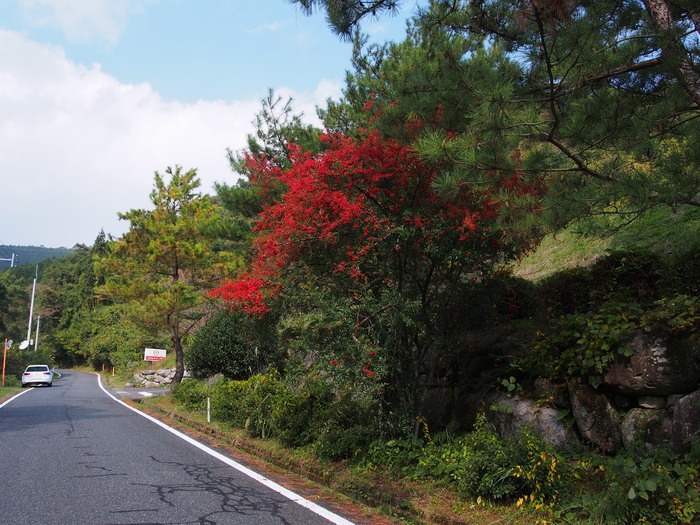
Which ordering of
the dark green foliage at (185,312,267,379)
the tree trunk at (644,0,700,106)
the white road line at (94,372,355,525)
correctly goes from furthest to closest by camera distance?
the dark green foliage at (185,312,267,379) → the white road line at (94,372,355,525) → the tree trunk at (644,0,700,106)

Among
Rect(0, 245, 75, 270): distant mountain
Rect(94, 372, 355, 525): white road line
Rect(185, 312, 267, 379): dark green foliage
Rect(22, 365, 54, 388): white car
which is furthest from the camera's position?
Rect(0, 245, 75, 270): distant mountain

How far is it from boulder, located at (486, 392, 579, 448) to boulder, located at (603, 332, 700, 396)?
0.72 metres

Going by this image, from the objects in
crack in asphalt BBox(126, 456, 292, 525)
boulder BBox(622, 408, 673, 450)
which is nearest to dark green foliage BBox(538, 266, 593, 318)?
boulder BBox(622, 408, 673, 450)

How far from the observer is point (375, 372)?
6.31 meters

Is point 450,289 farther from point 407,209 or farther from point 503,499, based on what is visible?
point 503,499

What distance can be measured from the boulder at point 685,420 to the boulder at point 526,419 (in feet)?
3.43

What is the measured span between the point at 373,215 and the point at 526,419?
2.99 metres

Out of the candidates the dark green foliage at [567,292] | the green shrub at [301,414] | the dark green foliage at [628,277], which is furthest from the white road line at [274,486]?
the dark green foliage at [628,277]

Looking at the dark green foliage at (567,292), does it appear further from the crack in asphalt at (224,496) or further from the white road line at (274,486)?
the crack in asphalt at (224,496)

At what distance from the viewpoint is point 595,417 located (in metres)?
5.41

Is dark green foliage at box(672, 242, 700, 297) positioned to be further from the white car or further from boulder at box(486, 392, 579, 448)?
the white car

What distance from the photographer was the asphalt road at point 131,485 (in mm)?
5246

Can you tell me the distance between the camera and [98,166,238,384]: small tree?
19484 mm

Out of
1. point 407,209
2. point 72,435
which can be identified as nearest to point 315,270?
point 407,209
